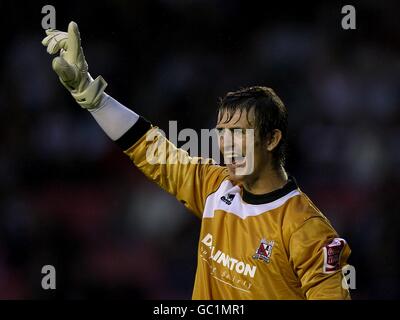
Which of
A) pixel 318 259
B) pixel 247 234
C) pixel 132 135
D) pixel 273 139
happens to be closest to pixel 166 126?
pixel 132 135

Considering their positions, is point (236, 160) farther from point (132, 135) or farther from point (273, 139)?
point (132, 135)

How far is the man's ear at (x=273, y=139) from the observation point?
2.82 m

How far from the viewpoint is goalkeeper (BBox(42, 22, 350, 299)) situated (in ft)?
8.37

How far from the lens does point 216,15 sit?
20.2 feet

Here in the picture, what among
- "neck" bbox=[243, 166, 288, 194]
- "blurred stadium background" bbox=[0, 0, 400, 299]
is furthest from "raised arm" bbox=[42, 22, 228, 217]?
"blurred stadium background" bbox=[0, 0, 400, 299]

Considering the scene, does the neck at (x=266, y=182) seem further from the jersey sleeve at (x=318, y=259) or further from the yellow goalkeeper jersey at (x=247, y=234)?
the jersey sleeve at (x=318, y=259)

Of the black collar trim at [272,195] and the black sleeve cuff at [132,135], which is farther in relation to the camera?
the black sleeve cuff at [132,135]

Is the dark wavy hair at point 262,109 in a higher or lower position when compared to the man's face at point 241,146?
higher

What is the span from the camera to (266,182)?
9.16ft

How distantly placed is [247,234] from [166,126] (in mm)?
3119

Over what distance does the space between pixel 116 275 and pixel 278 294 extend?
2.99 m

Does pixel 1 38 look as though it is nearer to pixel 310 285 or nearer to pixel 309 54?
pixel 309 54

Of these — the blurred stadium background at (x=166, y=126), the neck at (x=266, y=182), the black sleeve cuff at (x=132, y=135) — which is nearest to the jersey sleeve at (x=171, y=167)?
the black sleeve cuff at (x=132, y=135)

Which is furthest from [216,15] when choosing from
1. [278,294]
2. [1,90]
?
[278,294]
